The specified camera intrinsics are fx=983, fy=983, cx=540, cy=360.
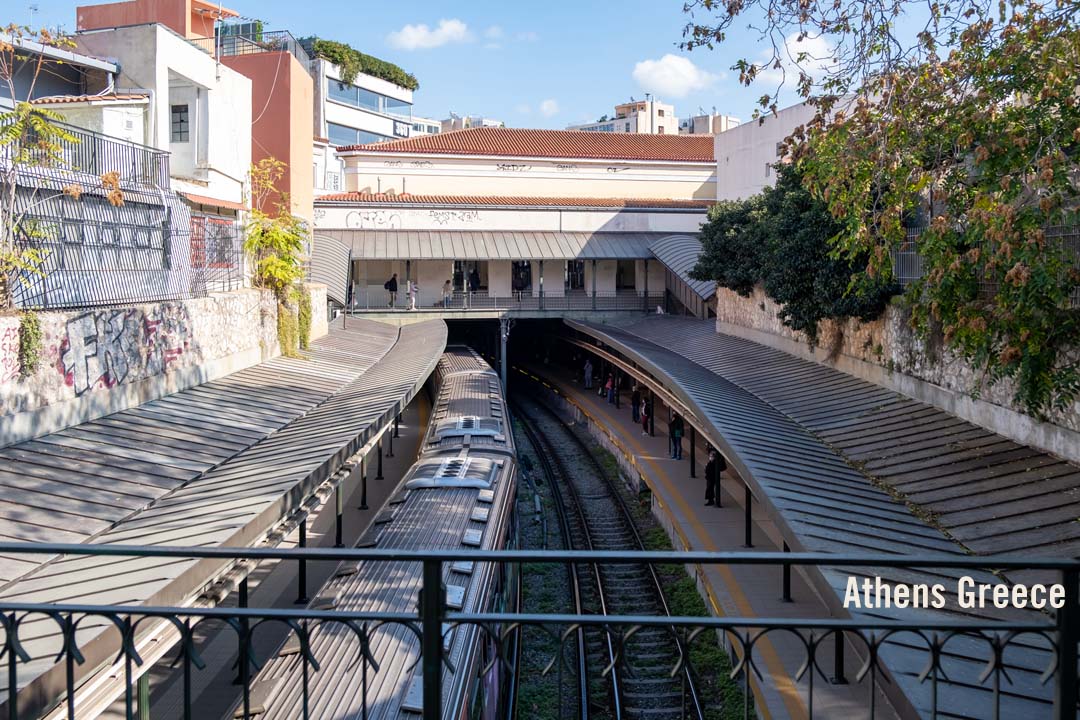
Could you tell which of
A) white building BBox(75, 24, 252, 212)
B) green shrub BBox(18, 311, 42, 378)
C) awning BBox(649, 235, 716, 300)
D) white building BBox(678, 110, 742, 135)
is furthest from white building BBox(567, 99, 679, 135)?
green shrub BBox(18, 311, 42, 378)

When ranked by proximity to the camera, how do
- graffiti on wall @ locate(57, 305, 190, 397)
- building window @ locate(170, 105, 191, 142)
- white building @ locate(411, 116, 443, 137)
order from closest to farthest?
graffiti on wall @ locate(57, 305, 190, 397) → building window @ locate(170, 105, 191, 142) → white building @ locate(411, 116, 443, 137)

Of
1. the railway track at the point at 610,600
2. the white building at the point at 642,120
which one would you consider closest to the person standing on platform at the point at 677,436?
the railway track at the point at 610,600

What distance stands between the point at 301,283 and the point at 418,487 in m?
11.6

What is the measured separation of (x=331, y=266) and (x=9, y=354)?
25742 millimetres

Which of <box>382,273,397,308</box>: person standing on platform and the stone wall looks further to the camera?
<box>382,273,397,308</box>: person standing on platform

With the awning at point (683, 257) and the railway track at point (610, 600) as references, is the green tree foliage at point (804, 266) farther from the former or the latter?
the awning at point (683, 257)

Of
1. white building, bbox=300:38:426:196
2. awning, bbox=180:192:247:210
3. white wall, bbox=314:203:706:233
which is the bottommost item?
awning, bbox=180:192:247:210

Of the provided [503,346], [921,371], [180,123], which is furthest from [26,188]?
[503,346]

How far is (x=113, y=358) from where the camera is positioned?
12633mm

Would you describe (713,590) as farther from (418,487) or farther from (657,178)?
(657,178)

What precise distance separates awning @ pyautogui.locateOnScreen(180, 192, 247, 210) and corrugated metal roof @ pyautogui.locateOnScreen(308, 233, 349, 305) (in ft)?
15.8

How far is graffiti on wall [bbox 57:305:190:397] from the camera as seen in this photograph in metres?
11.7

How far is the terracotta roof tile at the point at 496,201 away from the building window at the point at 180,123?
1803 cm

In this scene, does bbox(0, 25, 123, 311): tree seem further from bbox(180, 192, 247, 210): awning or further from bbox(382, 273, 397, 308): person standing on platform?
bbox(382, 273, 397, 308): person standing on platform
